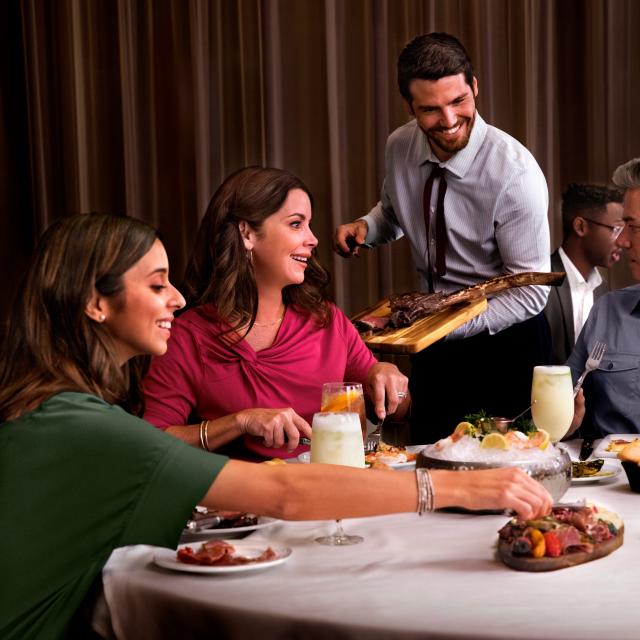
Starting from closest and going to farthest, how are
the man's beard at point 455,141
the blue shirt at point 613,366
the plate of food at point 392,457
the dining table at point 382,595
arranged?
the dining table at point 382,595, the plate of food at point 392,457, the blue shirt at point 613,366, the man's beard at point 455,141

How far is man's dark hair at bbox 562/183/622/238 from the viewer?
4312 millimetres

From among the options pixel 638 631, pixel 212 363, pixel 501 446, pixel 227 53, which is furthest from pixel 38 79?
pixel 638 631

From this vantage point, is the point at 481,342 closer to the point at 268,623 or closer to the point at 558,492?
the point at 558,492

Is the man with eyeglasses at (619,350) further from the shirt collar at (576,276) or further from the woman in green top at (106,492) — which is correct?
the shirt collar at (576,276)

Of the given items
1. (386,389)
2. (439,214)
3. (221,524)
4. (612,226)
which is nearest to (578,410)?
(386,389)

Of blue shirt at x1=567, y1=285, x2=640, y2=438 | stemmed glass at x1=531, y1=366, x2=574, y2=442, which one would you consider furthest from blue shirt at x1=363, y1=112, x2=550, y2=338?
stemmed glass at x1=531, y1=366, x2=574, y2=442

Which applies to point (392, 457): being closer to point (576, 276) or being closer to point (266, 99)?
point (576, 276)

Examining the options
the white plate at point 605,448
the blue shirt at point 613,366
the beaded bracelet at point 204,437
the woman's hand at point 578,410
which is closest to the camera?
the white plate at point 605,448

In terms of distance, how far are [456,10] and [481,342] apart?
189 centimetres

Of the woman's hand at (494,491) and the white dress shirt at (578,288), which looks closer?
the woman's hand at (494,491)

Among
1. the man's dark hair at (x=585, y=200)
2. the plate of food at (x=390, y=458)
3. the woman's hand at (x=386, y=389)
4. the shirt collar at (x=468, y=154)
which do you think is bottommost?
the plate of food at (x=390, y=458)

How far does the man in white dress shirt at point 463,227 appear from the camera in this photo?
9.71 feet

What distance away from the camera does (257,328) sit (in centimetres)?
255

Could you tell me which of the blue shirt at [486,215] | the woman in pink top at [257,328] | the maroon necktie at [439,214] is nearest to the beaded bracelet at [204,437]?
the woman in pink top at [257,328]
